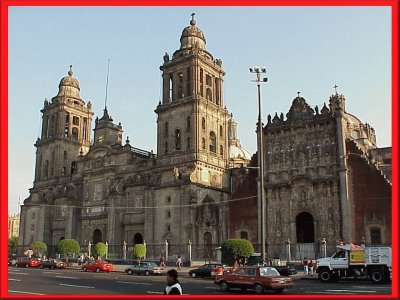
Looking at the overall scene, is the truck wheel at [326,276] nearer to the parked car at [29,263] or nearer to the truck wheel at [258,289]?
the truck wheel at [258,289]

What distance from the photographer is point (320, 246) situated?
43312 millimetres

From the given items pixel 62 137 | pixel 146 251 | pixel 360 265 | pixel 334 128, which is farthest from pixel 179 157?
pixel 360 265

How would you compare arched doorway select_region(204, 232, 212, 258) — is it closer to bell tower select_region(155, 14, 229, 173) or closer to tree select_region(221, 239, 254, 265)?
bell tower select_region(155, 14, 229, 173)

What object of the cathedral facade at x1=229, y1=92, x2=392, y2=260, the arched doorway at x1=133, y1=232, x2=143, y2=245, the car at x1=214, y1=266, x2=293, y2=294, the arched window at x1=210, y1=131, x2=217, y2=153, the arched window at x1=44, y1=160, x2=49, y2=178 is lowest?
the car at x1=214, y1=266, x2=293, y2=294

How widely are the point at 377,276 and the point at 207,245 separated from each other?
26260 millimetres

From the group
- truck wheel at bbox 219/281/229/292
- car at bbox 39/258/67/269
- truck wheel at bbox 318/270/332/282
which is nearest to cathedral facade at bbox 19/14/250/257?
→ car at bbox 39/258/67/269

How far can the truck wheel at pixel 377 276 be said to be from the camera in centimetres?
2704

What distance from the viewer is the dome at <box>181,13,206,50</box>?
63344mm

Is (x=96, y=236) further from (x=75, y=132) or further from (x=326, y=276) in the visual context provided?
(x=326, y=276)

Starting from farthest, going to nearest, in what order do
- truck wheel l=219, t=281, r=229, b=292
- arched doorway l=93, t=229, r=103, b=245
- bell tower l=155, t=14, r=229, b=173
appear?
arched doorway l=93, t=229, r=103, b=245
bell tower l=155, t=14, r=229, b=173
truck wheel l=219, t=281, r=229, b=292

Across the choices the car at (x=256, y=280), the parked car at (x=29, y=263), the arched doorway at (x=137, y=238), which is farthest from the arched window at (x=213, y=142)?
the car at (x=256, y=280)

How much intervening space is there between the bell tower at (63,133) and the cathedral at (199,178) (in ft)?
0.58

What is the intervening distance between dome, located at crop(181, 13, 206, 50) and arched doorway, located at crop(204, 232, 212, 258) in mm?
25363

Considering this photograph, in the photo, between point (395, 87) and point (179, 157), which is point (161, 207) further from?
point (395, 87)
